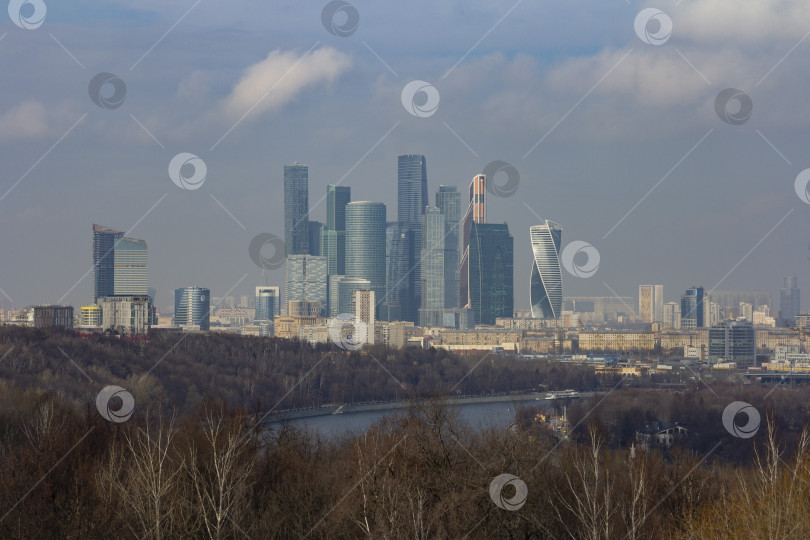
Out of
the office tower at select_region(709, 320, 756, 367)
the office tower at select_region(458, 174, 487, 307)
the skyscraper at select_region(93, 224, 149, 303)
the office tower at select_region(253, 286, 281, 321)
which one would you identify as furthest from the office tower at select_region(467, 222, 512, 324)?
the office tower at select_region(709, 320, 756, 367)

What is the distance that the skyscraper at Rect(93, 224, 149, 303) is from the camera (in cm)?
8606

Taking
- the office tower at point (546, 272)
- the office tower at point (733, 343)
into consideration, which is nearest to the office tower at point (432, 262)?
the office tower at point (546, 272)

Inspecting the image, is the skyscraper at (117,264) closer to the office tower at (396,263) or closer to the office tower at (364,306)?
the office tower at (364,306)

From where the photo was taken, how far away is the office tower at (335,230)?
128375 mm

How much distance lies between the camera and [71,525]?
8953 mm

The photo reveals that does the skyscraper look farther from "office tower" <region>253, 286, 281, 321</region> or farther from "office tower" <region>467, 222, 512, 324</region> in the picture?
"office tower" <region>467, 222, 512, 324</region>

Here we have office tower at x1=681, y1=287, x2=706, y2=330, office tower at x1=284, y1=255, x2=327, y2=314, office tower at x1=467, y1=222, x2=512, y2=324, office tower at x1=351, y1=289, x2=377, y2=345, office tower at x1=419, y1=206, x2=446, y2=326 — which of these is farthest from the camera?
office tower at x1=284, y1=255, x2=327, y2=314

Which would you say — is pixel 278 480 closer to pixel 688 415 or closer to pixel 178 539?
pixel 178 539

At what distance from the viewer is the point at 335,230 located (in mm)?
129875

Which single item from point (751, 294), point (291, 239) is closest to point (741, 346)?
point (751, 294)

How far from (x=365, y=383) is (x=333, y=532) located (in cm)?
4004

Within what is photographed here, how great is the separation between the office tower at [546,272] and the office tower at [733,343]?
34.6 metres

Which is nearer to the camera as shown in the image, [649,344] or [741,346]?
[741,346]

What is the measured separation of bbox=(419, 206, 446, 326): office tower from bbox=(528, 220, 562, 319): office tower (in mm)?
18325
